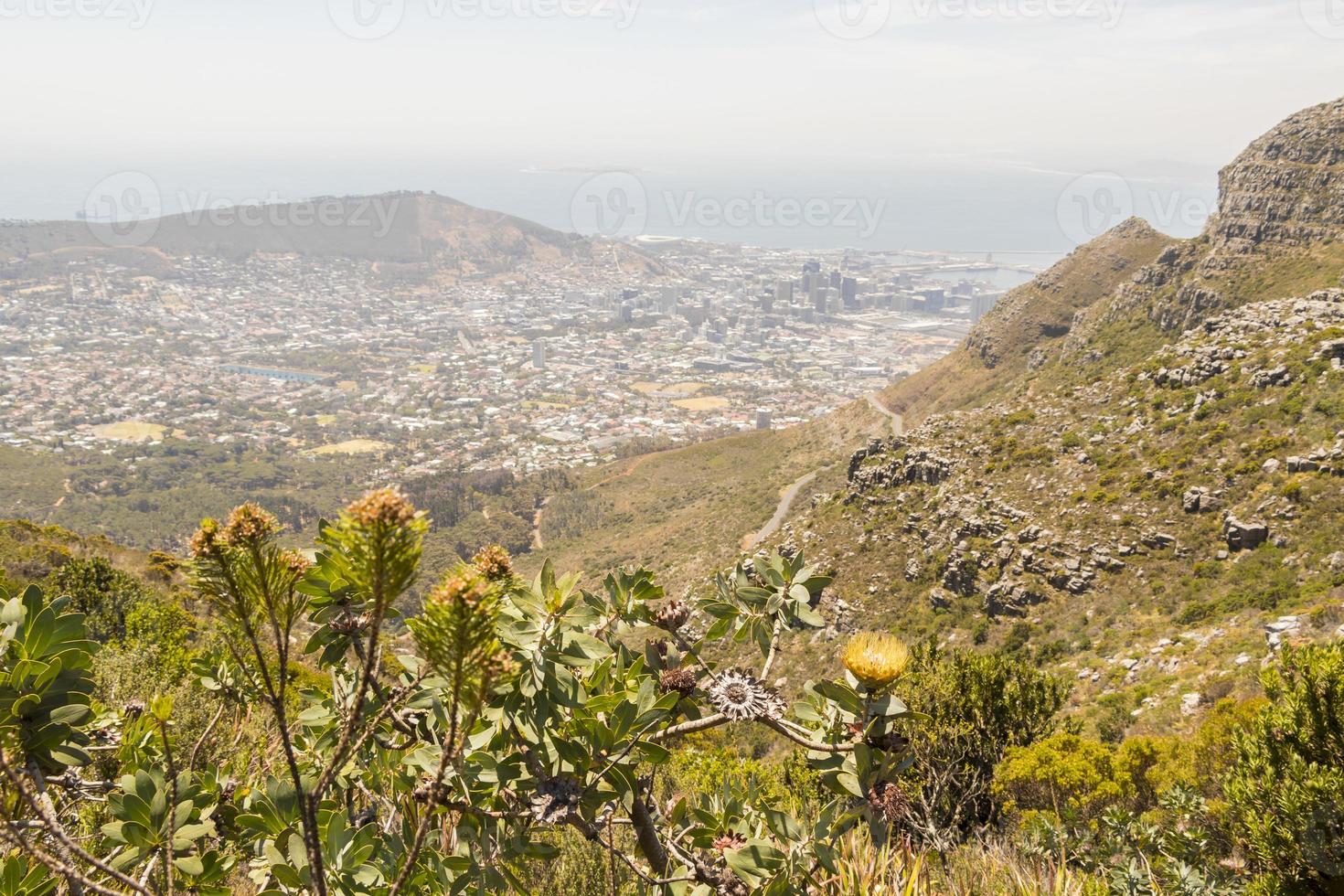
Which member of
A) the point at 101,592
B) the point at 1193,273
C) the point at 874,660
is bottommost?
the point at 101,592

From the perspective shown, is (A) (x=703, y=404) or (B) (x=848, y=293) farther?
(B) (x=848, y=293)

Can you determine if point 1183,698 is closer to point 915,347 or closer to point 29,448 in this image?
point 29,448

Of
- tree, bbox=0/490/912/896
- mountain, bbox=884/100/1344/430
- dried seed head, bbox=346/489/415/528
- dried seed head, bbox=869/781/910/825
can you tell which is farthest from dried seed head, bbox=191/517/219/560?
mountain, bbox=884/100/1344/430

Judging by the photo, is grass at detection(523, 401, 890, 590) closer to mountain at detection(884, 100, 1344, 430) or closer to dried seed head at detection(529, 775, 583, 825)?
mountain at detection(884, 100, 1344, 430)

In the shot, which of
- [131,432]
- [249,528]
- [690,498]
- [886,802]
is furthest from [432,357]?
[249,528]

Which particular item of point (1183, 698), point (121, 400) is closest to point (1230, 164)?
point (1183, 698)

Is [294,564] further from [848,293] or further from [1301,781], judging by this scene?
[848,293]
